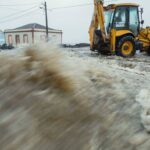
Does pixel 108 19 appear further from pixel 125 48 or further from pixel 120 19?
pixel 125 48

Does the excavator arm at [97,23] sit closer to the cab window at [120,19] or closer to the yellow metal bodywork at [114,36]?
the yellow metal bodywork at [114,36]

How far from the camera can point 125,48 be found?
20.8 m

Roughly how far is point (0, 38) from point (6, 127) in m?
70.1

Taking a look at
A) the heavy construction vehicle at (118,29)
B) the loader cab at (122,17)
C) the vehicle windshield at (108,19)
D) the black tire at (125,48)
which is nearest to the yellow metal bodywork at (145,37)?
the heavy construction vehicle at (118,29)

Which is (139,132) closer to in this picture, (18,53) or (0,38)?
(18,53)

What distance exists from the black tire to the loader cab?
490 millimetres

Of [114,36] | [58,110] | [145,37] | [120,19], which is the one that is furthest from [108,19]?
[58,110]

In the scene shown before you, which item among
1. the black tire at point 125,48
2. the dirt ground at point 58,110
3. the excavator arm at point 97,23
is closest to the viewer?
the dirt ground at point 58,110

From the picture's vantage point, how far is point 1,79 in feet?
7.01

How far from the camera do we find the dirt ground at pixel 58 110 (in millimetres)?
1914

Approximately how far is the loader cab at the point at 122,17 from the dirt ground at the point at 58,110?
18.3 metres

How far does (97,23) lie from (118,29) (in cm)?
168

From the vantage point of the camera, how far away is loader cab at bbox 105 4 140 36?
66.6 feet

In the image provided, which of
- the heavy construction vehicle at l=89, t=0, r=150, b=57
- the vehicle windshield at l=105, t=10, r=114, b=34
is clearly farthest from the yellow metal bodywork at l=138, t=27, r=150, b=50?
the vehicle windshield at l=105, t=10, r=114, b=34
